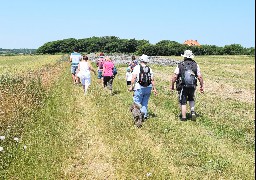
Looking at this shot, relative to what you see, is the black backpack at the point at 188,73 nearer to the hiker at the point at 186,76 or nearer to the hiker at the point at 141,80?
the hiker at the point at 186,76

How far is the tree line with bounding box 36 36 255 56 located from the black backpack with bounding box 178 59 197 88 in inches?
2547

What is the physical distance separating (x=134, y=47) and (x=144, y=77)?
12826 centimetres

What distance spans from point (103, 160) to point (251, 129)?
4967 mm

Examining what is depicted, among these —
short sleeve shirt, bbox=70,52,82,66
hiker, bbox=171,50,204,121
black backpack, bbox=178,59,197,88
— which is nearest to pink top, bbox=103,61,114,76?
short sleeve shirt, bbox=70,52,82,66

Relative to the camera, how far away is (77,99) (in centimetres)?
1504

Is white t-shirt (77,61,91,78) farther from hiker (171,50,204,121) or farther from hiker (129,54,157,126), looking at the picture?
hiker (171,50,204,121)

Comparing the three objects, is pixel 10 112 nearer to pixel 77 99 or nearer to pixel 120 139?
pixel 120 139

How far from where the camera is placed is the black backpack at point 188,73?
35.6ft

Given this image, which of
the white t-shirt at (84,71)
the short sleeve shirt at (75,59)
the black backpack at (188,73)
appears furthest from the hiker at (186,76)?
the short sleeve shirt at (75,59)

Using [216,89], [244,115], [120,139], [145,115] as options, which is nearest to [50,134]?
[120,139]

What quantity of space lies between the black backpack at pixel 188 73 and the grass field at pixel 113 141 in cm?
111

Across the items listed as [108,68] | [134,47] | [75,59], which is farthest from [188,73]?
[134,47]

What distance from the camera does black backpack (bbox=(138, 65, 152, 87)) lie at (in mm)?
10469

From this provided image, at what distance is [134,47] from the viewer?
138m
